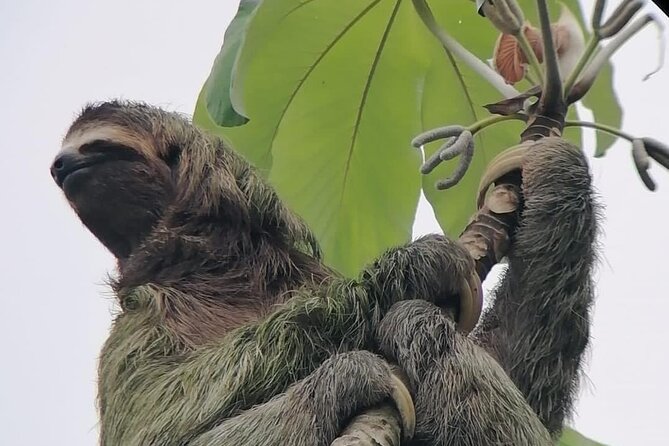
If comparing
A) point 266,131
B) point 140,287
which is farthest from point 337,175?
point 140,287

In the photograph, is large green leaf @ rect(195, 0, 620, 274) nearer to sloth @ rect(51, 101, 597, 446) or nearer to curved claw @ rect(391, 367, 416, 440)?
sloth @ rect(51, 101, 597, 446)

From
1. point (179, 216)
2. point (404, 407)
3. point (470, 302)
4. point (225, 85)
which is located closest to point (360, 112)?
point (225, 85)

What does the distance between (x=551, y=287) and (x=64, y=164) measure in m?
2.34

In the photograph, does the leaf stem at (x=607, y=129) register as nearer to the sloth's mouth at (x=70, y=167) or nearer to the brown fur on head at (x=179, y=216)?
the brown fur on head at (x=179, y=216)

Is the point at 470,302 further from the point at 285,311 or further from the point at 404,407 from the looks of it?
the point at 285,311

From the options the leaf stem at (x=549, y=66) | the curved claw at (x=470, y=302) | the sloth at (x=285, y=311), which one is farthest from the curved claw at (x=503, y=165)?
the curved claw at (x=470, y=302)

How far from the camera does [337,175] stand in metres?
5.51

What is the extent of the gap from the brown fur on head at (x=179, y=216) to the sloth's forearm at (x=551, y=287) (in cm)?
107

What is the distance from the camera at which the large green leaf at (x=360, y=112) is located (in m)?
5.39

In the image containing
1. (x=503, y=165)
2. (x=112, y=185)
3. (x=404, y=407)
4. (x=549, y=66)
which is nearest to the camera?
(x=404, y=407)

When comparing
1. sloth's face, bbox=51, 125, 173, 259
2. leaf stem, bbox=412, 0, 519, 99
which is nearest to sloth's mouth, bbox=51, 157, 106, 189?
sloth's face, bbox=51, 125, 173, 259

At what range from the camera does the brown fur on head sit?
4762mm

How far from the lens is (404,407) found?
358 centimetres

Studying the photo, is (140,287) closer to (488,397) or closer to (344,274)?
(344,274)
